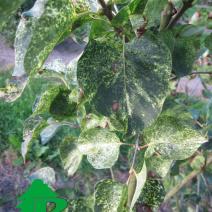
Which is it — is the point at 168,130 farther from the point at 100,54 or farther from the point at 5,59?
the point at 5,59

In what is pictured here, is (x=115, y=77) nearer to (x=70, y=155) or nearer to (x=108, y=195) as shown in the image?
(x=108, y=195)

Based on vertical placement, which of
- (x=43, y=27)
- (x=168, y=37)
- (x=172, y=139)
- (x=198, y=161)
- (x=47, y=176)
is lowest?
(x=198, y=161)

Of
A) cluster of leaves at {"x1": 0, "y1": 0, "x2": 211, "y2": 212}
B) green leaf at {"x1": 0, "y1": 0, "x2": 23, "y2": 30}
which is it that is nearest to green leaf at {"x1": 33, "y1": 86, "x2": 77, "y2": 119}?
cluster of leaves at {"x1": 0, "y1": 0, "x2": 211, "y2": 212}

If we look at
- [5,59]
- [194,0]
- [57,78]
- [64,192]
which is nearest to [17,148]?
[5,59]

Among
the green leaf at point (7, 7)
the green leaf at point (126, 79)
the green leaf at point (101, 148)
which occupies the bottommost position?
the green leaf at point (101, 148)

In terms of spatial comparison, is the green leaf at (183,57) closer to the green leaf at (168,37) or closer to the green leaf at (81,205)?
the green leaf at (168,37)

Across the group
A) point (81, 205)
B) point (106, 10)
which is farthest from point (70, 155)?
point (106, 10)

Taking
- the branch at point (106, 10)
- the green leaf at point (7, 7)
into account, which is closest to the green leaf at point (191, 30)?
the branch at point (106, 10)
